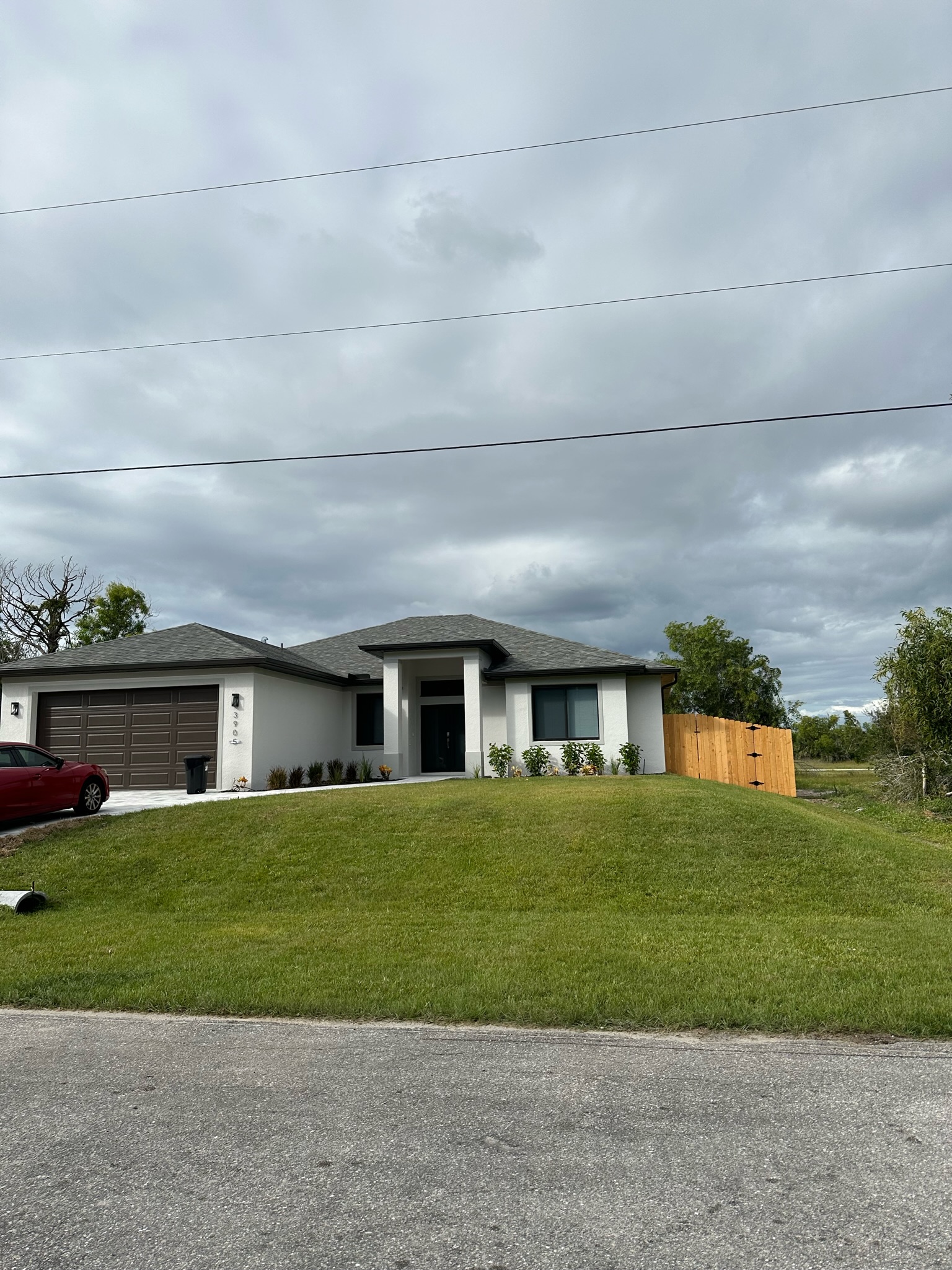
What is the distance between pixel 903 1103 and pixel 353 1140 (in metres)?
2.85

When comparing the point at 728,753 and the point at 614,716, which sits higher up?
the point at 614,716

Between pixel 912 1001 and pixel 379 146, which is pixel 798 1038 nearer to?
pixel 912 1001

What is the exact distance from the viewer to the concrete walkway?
15086mm

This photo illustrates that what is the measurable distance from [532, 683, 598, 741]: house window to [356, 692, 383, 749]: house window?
17.9 ft

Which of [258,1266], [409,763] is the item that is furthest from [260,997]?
[409,763]

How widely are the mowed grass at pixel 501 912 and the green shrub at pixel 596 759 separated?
454 cm

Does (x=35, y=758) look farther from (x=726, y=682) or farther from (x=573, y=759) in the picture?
(x=726, y=682)

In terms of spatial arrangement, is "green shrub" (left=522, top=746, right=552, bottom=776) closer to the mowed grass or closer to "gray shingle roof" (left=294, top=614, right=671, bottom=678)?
"gray shingle roof" (left=294, top=614, right=671, bottom=678)

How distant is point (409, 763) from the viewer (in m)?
24.3

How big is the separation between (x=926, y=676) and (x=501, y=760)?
11.0m

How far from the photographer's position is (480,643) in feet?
73.6

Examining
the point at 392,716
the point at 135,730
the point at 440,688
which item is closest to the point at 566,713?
the point at 440,688

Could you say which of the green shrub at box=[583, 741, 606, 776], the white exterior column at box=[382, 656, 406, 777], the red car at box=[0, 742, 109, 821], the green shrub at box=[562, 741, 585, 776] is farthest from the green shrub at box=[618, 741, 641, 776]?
the red car at box=[0, 742, 109, 821]

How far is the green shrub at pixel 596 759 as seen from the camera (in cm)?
2173
